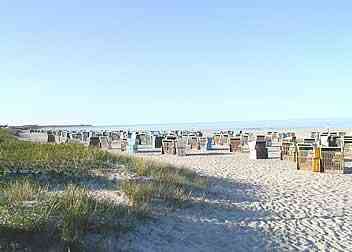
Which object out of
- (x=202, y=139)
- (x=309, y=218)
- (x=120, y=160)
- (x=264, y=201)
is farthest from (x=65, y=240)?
(x=202, y=139)

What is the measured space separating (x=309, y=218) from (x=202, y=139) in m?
21.5

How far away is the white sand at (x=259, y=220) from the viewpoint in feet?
24.7

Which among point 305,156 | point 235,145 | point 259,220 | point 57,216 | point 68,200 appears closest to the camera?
point 57,216

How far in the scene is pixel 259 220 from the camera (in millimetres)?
9125

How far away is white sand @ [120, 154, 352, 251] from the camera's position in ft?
24.7

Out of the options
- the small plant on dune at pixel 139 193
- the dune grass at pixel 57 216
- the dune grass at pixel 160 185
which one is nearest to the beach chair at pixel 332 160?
the dune grass at pixel 160 185

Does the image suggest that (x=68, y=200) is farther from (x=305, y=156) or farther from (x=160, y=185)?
(x=305, y=156)

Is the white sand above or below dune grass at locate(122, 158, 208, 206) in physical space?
below

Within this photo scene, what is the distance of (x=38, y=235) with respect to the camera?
6.43 m

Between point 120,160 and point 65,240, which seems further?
point 120,160

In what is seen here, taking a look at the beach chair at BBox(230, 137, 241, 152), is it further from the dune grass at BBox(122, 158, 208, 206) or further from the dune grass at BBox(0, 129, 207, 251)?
the dune grass at BBox(0, 129, 207, 251)

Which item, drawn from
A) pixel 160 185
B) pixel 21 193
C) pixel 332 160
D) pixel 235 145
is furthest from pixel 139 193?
pixel 235 145

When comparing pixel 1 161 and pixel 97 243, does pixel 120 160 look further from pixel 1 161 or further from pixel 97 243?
pixel 97 243

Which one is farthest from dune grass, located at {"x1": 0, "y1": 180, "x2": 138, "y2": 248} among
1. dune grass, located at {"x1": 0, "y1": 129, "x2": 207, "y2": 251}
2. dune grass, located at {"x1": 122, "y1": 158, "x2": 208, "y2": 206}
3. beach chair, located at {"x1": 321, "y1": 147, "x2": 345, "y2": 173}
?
beach chair, located at {"x1": 321, "y1": 147, "x2": 345, "y2": 173}
